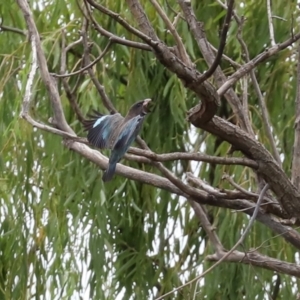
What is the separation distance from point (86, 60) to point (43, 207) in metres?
0.65

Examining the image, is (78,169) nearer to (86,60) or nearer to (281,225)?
(86,60)

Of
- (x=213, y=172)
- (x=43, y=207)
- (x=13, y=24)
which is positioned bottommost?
(x=43, y=207)

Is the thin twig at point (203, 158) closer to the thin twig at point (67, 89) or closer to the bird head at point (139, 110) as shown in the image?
the bird head at point (139, 110)

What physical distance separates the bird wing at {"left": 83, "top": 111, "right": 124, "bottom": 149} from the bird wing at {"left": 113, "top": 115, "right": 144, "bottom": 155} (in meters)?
0.07

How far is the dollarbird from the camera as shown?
147 cm

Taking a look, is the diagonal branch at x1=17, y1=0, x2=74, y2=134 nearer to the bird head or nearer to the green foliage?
the bird head

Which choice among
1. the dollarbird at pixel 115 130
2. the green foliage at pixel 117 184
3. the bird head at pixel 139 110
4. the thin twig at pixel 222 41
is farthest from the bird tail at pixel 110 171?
the green foliage at pixel 117 184

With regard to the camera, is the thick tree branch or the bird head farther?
the bird head

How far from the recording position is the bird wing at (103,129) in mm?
1603

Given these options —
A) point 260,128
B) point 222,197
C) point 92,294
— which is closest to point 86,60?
point 222,197

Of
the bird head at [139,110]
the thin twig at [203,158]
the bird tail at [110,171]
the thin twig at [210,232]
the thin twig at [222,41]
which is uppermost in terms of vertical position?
the thin twig at [222,41]

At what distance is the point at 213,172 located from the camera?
7.18 feet

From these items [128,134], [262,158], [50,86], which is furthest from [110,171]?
[262,158]

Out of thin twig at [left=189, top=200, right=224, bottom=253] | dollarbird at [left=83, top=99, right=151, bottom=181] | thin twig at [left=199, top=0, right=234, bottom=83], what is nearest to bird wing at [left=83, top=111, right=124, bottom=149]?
dollarbird at [left=83, top=99, right=151, bottom=181]
